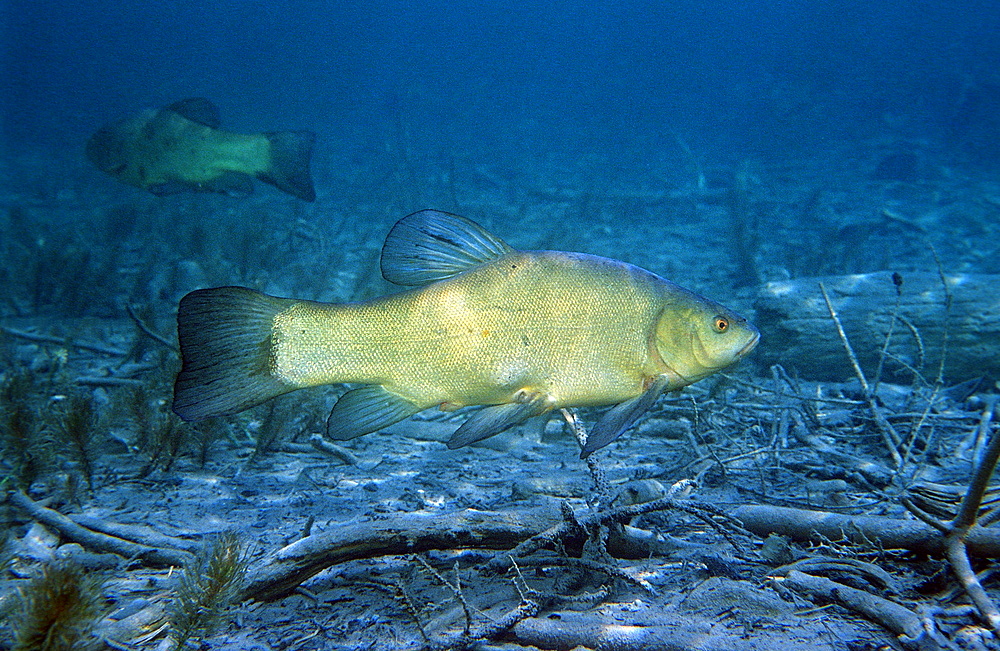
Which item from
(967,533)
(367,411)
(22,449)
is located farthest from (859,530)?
(22,449)

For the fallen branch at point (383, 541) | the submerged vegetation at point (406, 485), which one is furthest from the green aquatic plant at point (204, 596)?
the fallen branch at point (383, 541)

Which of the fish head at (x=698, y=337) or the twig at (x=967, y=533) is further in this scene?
the fish head at (x=698, y=337)

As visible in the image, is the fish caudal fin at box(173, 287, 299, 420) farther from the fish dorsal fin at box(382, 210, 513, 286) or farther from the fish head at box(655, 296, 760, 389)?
the fish head at box(655, 296, 760, 389)

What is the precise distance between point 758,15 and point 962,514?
127772 millimetres

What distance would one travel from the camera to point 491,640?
1672 mm

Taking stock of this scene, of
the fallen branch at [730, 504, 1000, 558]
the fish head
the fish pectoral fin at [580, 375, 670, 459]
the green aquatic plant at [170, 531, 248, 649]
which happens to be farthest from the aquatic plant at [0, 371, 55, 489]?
the fallen branch at [730, 504, 1000, 558]

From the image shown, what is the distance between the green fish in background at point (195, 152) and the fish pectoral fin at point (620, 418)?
6.06 metres

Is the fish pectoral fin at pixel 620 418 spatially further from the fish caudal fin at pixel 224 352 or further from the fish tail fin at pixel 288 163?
the fish tail fin at pixel 288 163

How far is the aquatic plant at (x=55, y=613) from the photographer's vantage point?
49.6 inches

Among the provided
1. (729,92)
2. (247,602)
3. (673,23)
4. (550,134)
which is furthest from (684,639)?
(673,23)

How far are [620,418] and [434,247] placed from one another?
1.12 metres

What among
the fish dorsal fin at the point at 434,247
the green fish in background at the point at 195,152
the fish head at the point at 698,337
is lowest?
the fish head at the point at 698,337

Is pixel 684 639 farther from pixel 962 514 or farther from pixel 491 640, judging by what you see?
pixel 962 514

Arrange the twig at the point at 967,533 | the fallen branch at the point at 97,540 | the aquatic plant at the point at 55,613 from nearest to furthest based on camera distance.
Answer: the aquatic plant at the point at 55,613 → the twig at the point at 967,533 → the fallen branch at the point at 97,540
